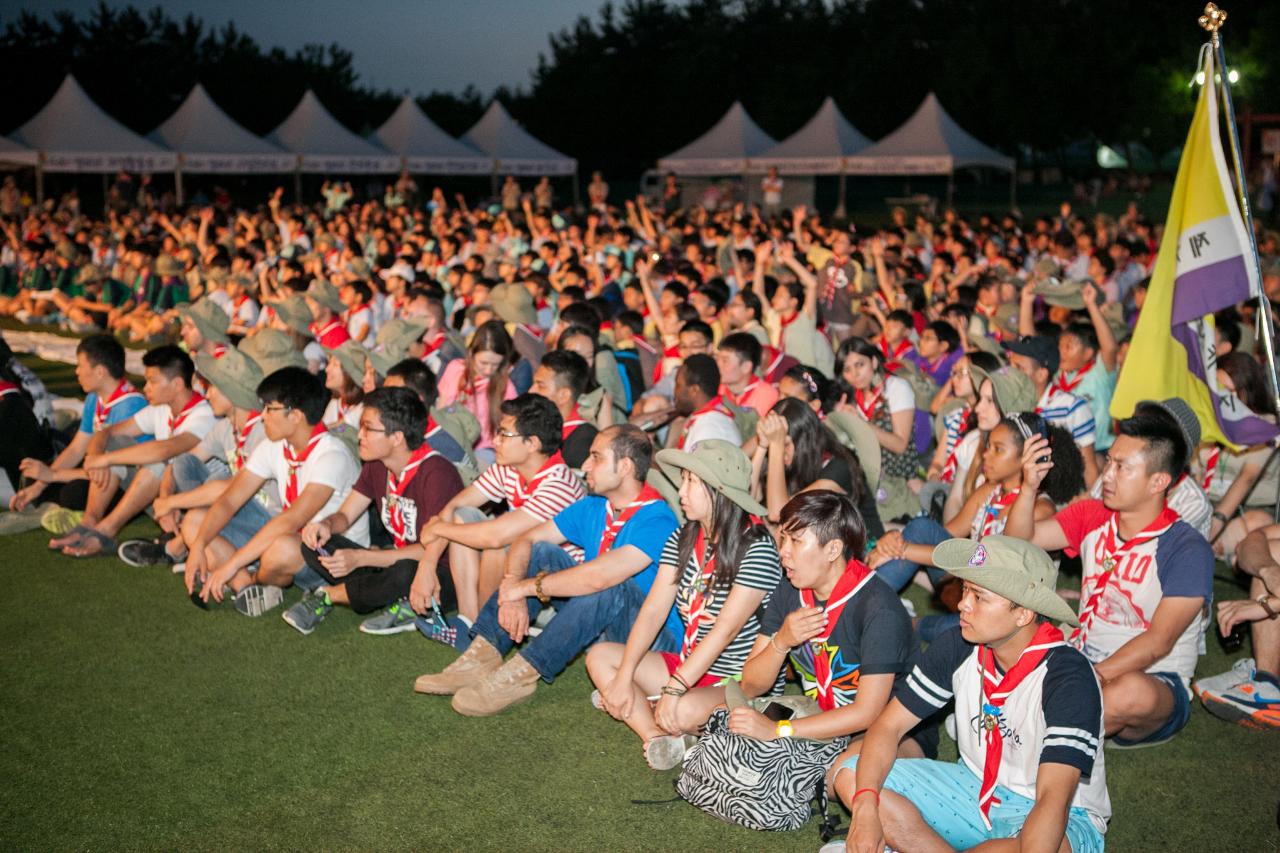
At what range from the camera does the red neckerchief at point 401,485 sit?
20.6 feet

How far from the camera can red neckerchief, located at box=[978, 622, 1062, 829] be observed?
142 inches

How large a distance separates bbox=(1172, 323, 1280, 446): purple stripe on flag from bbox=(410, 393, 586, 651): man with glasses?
336 centimetres

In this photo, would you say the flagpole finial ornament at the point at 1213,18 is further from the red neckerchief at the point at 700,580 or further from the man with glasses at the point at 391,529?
the man with glasses at the point at 391,529

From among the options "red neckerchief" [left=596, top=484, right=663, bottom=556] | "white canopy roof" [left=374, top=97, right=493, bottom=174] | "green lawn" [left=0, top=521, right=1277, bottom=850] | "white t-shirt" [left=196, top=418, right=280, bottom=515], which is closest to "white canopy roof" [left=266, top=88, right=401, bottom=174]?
"white canopy roof" [left=374, top=97, right=493, bottom=174]

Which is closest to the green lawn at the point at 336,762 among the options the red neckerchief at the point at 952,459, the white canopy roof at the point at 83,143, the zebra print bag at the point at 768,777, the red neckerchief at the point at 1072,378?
the zebra print bag at the point at 768,777

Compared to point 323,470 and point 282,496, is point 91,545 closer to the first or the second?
point 282,496

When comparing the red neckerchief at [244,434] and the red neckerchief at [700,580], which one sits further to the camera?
the red neckerchief at [244,434]

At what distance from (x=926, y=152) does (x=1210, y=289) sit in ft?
74.6

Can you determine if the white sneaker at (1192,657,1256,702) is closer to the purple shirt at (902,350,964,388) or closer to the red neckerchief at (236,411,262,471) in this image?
the purple shirt at (902,350,964,388)

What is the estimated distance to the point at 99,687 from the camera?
5.62 metres

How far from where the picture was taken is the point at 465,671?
5500 millimetres

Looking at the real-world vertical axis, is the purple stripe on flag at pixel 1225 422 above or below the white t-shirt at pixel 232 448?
above

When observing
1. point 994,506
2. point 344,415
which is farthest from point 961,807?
point 344,415

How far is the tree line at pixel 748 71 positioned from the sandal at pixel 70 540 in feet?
145
